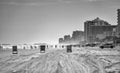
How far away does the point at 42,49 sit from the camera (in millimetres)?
34812

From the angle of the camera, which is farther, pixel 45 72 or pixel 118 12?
pixel 118 12

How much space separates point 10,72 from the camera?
938 cm

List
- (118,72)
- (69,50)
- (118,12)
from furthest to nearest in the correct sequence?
(118,12) < (69,50) < (118,72)

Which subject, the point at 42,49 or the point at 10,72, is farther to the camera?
the point at 42,49

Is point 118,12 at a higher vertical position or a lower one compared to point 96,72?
higher

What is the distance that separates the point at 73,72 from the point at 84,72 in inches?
26.7

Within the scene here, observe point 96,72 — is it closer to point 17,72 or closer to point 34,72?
point 34,72

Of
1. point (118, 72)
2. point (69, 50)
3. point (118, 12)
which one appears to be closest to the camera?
point (118, 72)

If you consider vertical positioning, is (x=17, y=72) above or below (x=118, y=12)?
below

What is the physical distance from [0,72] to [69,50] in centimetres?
2453

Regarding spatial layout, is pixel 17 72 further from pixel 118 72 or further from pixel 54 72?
pixel 118 72

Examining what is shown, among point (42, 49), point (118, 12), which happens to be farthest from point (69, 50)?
point (118, 12)

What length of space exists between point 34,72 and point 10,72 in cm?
153

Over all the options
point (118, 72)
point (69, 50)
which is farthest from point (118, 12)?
point (118, 72)
